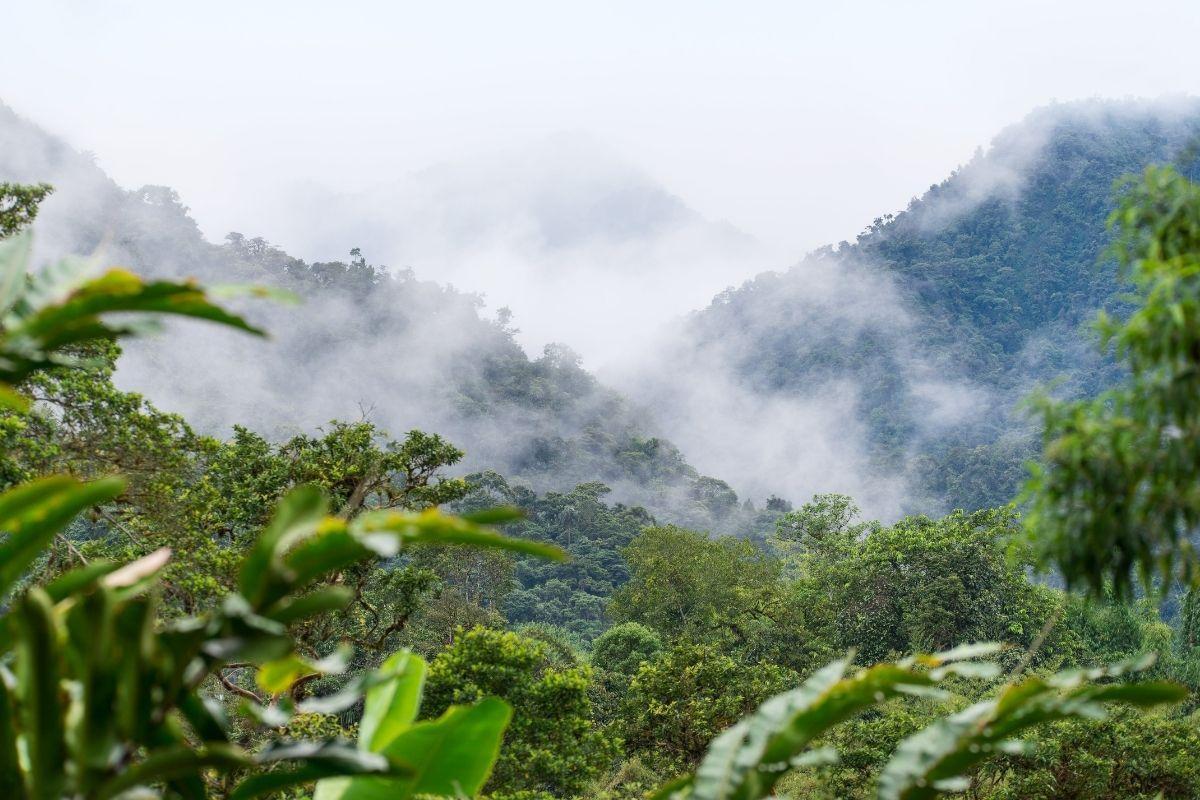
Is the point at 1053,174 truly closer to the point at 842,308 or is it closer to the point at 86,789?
the point at 842,308

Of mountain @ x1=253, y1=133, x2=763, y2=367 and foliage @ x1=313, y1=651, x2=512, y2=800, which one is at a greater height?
mountain @ x1=253, y1=133, x2=763, y2=367

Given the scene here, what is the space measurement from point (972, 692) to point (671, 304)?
110 m

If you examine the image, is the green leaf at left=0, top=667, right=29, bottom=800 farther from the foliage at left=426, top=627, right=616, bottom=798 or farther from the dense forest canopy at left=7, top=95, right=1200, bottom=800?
the foliage at left=426, top=627, right=616, bottom=798

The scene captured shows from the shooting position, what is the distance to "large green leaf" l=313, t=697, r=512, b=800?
265 centimetres

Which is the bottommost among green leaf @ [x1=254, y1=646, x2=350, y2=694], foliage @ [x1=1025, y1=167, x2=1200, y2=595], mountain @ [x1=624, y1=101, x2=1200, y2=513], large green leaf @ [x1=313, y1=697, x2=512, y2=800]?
large green leaf @ [x1=313, y1=697, x2=512, y2=800]

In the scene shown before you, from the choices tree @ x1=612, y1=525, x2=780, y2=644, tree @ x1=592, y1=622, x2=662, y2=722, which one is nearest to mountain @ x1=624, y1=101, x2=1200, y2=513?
tree @ x1=612, y1=525, x2=780, y2=644

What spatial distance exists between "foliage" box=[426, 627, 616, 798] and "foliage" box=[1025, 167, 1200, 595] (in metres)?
9.38

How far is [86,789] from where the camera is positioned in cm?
167

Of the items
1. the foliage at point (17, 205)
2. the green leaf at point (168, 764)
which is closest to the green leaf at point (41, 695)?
the green leaf at point (168, 764)

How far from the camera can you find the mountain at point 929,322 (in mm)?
82938

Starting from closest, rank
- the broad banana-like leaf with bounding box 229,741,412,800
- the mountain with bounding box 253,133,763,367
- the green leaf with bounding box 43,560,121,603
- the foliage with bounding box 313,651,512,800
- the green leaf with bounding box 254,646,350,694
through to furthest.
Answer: the broad banana-like leaf with bounding box 229,741,412,800, the green leaf with bounding box 254,646,350,694, the green leaf with bounding box 43,560,121,603, the foliage with bounding box 313,651,512,800, the mountain with bounding box 253,133,763,367

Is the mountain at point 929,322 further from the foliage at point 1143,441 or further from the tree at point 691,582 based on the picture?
the foliage at point 1143,441

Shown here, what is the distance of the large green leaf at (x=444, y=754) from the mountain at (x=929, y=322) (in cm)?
7045

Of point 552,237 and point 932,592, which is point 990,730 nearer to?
point 932,592
